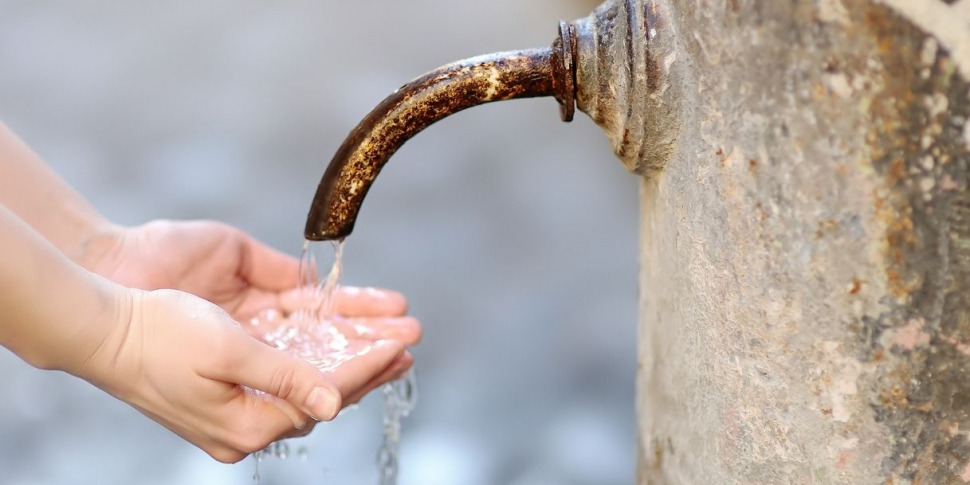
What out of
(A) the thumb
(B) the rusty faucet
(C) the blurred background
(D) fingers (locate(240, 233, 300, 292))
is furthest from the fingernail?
(C) the blurred background

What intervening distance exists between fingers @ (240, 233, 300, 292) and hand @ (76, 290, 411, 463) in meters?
0.29

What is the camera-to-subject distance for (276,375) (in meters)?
0.65

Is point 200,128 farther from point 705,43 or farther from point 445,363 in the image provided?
point 705,43

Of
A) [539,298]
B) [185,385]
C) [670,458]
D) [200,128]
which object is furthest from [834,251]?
[200,128]

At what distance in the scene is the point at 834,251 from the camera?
0.50 meters

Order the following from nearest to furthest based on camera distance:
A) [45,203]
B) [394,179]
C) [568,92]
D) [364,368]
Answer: [568,92] < [364,368] < [45,203] < [394,179]

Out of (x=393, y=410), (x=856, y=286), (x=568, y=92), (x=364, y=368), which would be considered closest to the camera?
(x=856, y=286)

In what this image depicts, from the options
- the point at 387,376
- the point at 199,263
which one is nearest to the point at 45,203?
the point at 199,263

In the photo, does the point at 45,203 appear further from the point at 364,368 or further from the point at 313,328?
the point at 364,368

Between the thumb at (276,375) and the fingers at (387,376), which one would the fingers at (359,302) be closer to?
the fingers at (387,376)

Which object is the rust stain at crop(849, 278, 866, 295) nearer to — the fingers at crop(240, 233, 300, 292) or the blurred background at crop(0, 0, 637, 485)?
the fingers at crop(240, 233, 300, 292)

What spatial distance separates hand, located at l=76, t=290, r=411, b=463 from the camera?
25.5 inches

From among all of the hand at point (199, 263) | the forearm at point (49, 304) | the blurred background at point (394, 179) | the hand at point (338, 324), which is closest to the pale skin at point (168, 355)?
the forearm at point (49, 304)

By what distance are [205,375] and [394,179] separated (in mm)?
969
